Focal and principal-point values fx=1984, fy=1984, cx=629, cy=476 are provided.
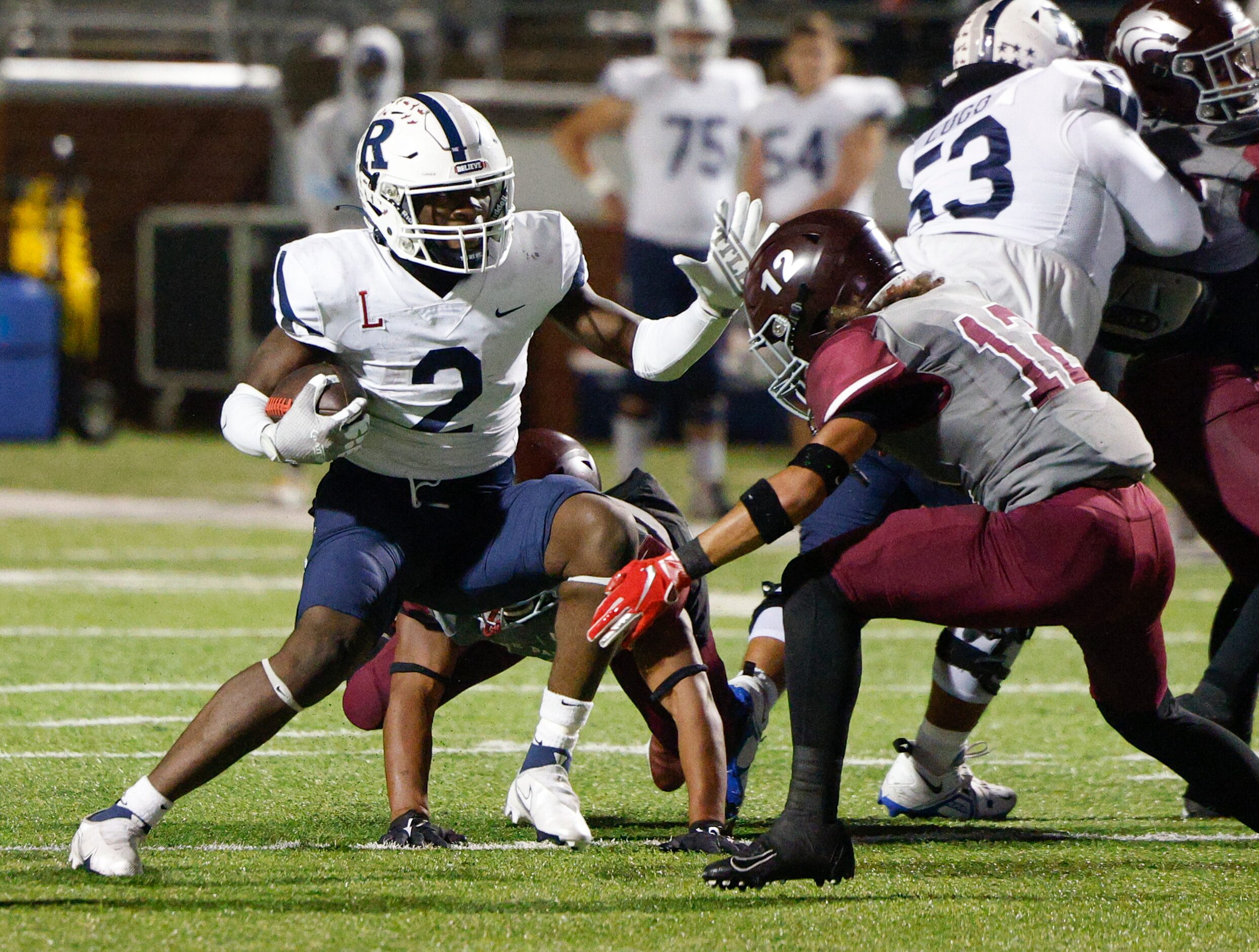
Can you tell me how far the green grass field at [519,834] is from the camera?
293cm

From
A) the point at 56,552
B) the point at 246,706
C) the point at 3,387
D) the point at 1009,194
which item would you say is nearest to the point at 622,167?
the point at 3,387

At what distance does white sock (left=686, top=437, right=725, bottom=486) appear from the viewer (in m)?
8.52

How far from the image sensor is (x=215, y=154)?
13.6 meters

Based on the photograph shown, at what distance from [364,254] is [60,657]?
2229mm

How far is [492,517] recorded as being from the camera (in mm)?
3668

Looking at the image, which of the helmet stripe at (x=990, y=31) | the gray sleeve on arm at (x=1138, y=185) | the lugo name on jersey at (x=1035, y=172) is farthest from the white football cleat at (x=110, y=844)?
the helmet stripe at (x=990, y=31)

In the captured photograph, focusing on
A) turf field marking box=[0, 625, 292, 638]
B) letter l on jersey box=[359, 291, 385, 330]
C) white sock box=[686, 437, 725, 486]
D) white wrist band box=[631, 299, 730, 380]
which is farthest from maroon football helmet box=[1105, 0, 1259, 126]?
white sock box=[686, 437, 725, 486]

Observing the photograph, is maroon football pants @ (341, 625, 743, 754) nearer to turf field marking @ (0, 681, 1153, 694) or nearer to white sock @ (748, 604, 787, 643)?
white sock @ (748, 604, 787, 643)

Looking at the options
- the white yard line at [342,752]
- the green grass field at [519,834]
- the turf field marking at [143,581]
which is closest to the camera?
the green grass field at [519,834]

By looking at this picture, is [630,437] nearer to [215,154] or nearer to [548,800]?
[548,800]

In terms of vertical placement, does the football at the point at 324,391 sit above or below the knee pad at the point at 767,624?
above

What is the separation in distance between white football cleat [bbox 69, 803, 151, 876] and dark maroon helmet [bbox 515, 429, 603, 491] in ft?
3.52

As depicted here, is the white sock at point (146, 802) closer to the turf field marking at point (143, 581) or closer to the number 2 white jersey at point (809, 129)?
the turf field marking at point (143, 581)

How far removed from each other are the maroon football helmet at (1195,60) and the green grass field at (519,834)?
4.84ft
